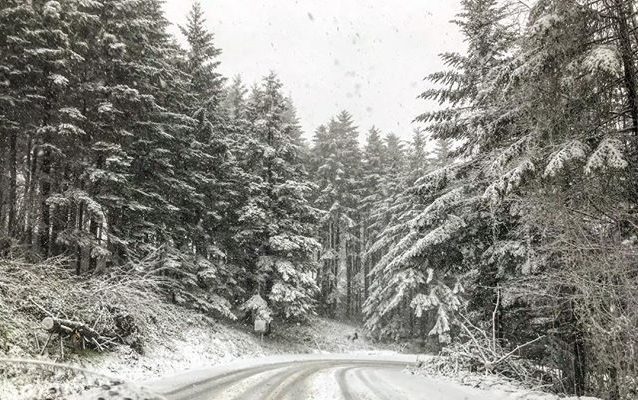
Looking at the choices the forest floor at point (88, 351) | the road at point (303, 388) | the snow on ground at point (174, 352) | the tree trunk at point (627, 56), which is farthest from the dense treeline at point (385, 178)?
the road at point (303, 388)

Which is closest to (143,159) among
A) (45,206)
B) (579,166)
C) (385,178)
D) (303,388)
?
(45,206)

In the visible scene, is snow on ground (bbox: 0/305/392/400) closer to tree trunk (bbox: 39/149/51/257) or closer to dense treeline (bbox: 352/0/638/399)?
tree trunk (bbox: 39/149/51/257)

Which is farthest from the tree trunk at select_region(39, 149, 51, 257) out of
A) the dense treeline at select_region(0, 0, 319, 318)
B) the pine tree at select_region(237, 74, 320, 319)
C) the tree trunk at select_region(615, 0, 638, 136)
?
the tree trunk at select_region(615, 0, 638, 136)

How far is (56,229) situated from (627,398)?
18745mm

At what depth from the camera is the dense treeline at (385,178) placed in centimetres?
800

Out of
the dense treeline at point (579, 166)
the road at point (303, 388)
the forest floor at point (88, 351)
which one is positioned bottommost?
the road at point (303, 388)

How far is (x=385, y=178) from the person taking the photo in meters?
40.3

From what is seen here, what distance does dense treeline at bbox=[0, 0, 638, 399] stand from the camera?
800 centimetres

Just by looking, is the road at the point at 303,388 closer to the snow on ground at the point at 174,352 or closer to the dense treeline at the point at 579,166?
the snow on ground at the point at 174,352

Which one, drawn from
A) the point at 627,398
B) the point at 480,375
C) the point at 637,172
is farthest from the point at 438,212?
the point at 627,398

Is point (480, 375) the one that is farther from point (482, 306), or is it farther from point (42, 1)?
point (42, 1)

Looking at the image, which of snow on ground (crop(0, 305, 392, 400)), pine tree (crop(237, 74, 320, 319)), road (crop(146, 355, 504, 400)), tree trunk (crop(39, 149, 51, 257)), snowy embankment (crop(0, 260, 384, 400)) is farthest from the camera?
pine tree (crop(237, 74, 320, 319))

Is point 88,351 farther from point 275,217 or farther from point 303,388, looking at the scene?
point 275,217

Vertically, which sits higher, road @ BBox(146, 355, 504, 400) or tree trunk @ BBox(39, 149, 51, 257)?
tree trunk @ BBox(39, 149, 51, 257)
